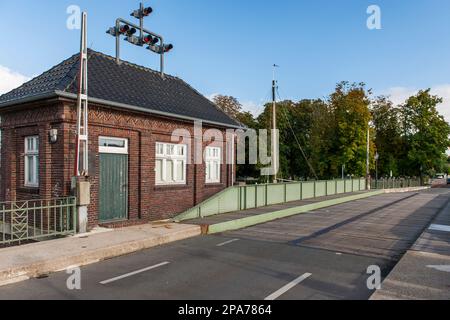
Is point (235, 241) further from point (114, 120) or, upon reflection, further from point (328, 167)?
point (328, 167)

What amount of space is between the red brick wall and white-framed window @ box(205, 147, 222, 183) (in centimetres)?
142

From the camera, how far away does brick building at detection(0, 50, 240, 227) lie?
37.6 ft

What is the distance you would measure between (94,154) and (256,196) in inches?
363

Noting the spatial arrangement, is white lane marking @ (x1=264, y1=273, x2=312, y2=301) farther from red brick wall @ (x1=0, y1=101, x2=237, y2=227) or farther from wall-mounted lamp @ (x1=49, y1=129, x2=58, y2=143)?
wall-mounted lamp @ (x1=49, y1=129, x2=58, y2=143)

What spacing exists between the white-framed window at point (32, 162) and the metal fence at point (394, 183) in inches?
1463

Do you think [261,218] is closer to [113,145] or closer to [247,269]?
[113,145]

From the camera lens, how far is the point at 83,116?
36.6 ft

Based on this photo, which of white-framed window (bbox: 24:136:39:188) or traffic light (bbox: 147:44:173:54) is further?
traffic light (bbox: 147:44:173:54)

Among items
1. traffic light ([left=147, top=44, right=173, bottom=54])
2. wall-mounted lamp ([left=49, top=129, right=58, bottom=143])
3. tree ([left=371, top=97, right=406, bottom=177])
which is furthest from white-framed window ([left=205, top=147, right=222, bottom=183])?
tree ([left=371, top=97, right=406, bottom=177])

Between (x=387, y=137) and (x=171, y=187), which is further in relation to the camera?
(x=387, y=137)

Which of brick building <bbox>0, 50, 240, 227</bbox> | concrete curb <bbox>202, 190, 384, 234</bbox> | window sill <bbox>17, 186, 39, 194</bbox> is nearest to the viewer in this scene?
brick building <bbox>0, 50, 240, 227</bbox>

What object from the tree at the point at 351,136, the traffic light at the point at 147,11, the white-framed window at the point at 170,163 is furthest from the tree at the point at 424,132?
the traffic light at the point at 147,11

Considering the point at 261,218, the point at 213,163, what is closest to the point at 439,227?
the point at 261,218
